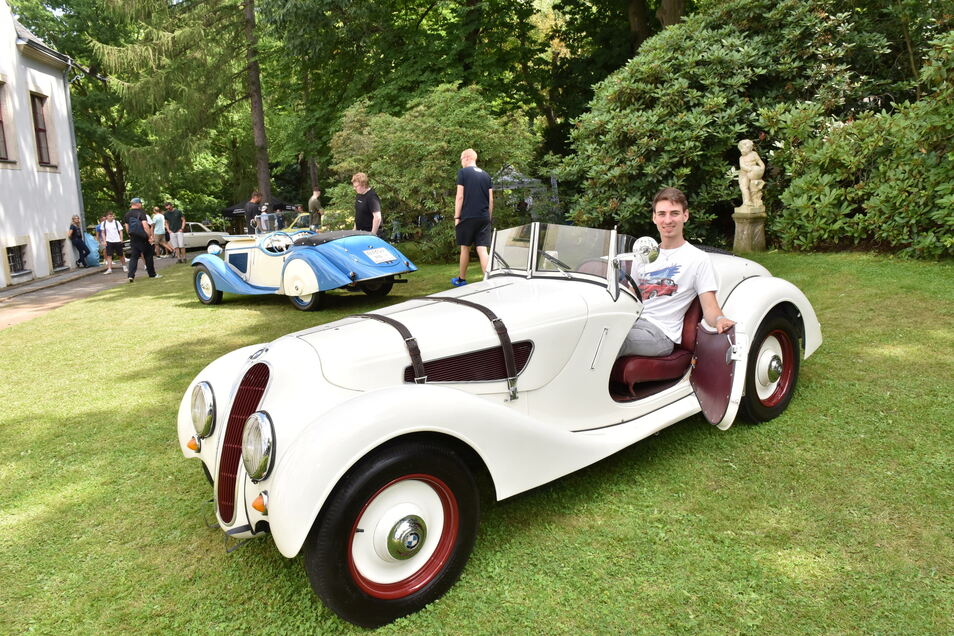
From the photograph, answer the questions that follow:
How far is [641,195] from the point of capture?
33.5ft

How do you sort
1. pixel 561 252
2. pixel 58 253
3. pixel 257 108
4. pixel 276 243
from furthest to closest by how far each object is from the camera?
pixel 257 108, pixel 58 253, pixel 276 243, pixel 561 252

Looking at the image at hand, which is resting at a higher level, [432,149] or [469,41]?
[469,41]

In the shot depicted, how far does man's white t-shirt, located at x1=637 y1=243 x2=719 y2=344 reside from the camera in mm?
3572

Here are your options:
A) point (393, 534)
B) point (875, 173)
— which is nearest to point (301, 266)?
point (393, 534)

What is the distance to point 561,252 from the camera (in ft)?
11.7

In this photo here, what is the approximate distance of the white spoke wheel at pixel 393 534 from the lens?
7.30ft

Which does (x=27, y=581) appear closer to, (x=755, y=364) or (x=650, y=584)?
(x=650, y=584)

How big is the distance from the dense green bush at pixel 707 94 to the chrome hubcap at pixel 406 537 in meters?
8.54

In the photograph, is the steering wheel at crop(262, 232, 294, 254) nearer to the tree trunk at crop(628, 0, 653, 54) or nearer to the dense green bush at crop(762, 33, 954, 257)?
the dense green bush at crop(762, 33, 954, 257)

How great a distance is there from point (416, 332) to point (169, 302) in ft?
28.6

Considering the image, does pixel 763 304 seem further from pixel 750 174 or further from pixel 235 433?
pixel 750 174

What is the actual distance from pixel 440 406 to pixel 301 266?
6309 mm

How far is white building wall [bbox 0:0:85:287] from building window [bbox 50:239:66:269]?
0.27ft

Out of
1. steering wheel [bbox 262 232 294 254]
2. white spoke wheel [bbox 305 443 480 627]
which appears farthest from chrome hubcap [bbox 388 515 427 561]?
steering wheel [bbox 262 232 294 254]
